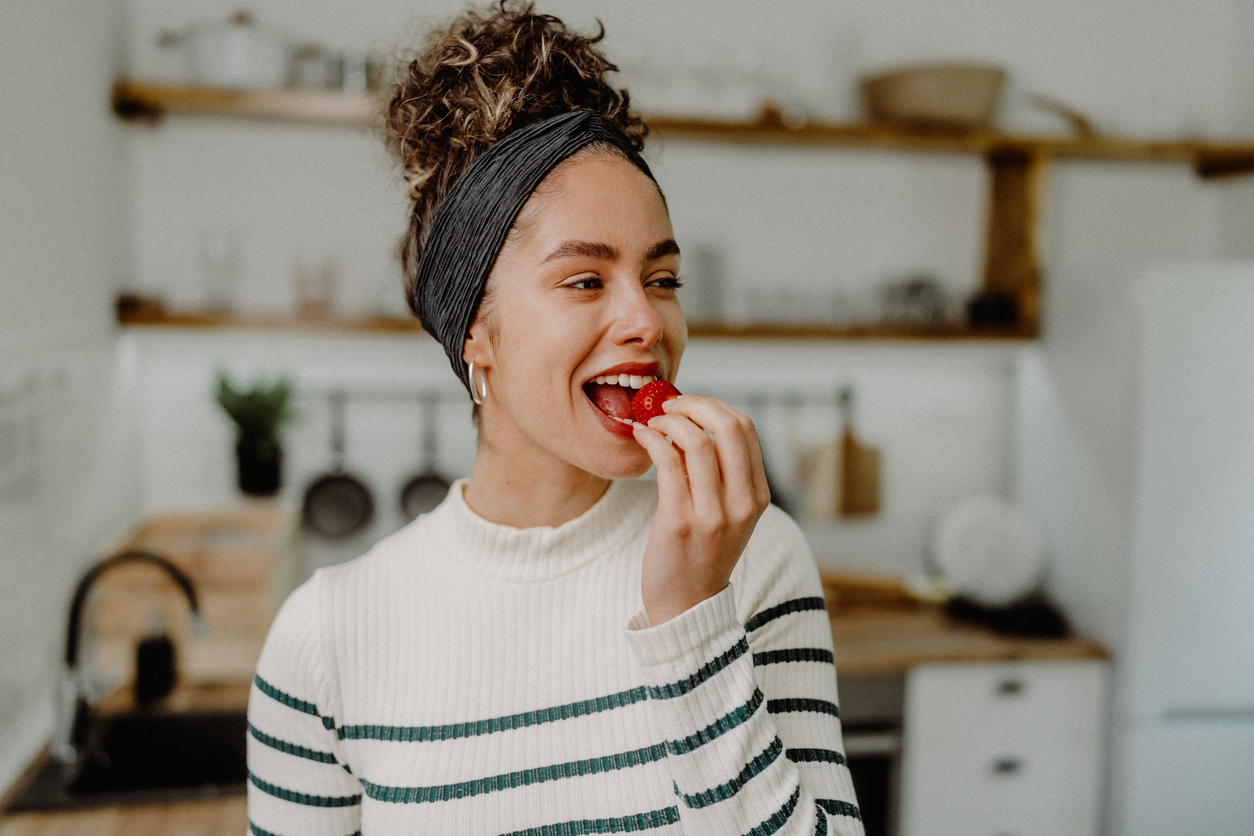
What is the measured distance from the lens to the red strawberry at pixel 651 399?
792 mm

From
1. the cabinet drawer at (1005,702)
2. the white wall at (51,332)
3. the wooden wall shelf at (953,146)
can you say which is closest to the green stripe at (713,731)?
the white wall at (51,332)

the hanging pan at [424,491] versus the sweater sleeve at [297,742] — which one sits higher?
the sweater sleeve at [297,742]

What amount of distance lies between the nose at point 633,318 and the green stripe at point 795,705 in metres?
0.36

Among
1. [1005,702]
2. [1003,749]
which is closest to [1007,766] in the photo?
[1003,749]

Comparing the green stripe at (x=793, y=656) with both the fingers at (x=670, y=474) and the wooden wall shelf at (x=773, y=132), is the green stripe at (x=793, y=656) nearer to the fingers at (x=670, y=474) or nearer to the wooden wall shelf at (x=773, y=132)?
the fingers at (x=670, y=474)

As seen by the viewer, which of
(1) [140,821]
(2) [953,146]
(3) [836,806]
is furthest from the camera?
(2) [953,146]

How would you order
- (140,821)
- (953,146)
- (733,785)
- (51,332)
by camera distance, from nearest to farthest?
1. (733,785)
2. (140,821)
3. (51,332)
4. (953,146)

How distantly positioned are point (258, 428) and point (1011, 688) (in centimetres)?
210

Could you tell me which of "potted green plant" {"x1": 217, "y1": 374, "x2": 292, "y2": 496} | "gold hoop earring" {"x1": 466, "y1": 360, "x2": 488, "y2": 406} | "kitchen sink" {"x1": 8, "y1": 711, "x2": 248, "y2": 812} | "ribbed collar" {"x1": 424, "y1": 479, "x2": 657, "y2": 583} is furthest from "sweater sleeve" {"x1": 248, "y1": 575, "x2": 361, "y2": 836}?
"potted green plant" {"x1": 217, "y1": 374, "x2": 292, "y2": 496}

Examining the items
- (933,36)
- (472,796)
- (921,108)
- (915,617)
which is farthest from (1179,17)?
(472,796)

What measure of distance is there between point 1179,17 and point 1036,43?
1.64 ft

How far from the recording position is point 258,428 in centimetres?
240

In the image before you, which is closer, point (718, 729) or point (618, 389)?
point (718, 729)

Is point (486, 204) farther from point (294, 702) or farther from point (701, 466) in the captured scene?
point (294, 702)
